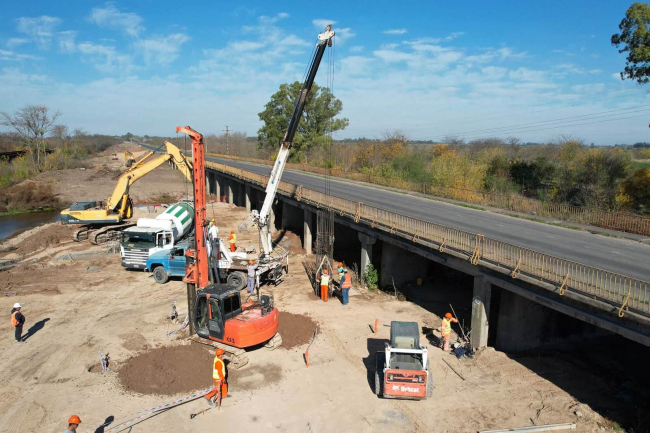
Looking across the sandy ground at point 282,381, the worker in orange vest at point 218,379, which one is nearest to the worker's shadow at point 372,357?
the sandy ground at point 282,381

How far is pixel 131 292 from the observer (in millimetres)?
22375

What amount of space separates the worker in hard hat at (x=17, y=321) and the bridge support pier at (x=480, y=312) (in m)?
16.8

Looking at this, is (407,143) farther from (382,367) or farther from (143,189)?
(382,367)

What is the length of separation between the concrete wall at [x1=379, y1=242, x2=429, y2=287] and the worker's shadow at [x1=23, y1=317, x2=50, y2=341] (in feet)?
52.2

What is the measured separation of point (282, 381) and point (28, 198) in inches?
2291

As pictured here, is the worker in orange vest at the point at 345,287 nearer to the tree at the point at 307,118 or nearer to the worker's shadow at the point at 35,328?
the worker's shadow at the point at 35,328

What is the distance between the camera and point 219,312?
1448cm

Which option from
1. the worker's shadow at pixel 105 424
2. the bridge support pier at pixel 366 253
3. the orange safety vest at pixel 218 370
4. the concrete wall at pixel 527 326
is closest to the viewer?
the worker's shadow at pixel 105 424

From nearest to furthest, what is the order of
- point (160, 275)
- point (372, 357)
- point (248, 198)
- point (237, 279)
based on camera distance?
point (372, 357), point (237, 279), point (160, 275), point (248, 198)

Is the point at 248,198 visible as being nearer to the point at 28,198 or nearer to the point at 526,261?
the point at 28,198

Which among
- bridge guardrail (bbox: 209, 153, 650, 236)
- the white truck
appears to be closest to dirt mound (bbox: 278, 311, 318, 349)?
the white truck

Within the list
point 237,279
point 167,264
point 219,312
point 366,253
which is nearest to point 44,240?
point 167,264

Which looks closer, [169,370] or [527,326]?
[169,370]

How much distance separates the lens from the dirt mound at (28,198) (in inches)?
2207
